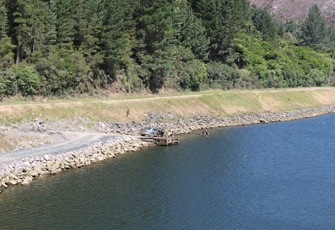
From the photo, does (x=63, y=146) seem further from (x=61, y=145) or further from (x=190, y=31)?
(x=190, y=31)

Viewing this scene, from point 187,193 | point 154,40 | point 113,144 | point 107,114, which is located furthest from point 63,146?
point 154,40

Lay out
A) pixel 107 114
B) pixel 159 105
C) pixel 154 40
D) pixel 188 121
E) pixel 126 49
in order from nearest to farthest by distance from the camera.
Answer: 1. pixel 107 114
2. pixel 159 105
3. pixel 188 121
4. pixel 126 49
5. pixel 154 40

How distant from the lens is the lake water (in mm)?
33875

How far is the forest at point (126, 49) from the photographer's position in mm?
71062

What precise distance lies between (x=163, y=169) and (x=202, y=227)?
16.6 meters

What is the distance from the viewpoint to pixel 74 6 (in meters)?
78.9

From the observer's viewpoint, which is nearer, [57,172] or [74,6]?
[57,172]

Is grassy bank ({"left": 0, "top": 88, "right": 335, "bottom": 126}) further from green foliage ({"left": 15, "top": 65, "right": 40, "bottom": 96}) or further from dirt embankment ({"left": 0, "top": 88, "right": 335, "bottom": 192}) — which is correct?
green foliage ({"left": 15, "top": 65, "right": 40, "bottom": 96})

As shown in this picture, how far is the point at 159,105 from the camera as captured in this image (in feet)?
258

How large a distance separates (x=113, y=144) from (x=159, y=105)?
77.5 feet

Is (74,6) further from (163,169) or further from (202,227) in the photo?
(202,227)

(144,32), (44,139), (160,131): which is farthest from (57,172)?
(144,32)

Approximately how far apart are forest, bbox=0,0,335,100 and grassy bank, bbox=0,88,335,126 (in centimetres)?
600

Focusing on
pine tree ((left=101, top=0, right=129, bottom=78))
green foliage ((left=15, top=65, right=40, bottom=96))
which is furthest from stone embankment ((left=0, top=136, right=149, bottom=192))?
pine tree ((left=101, top=0, right=129, bottom=78))
